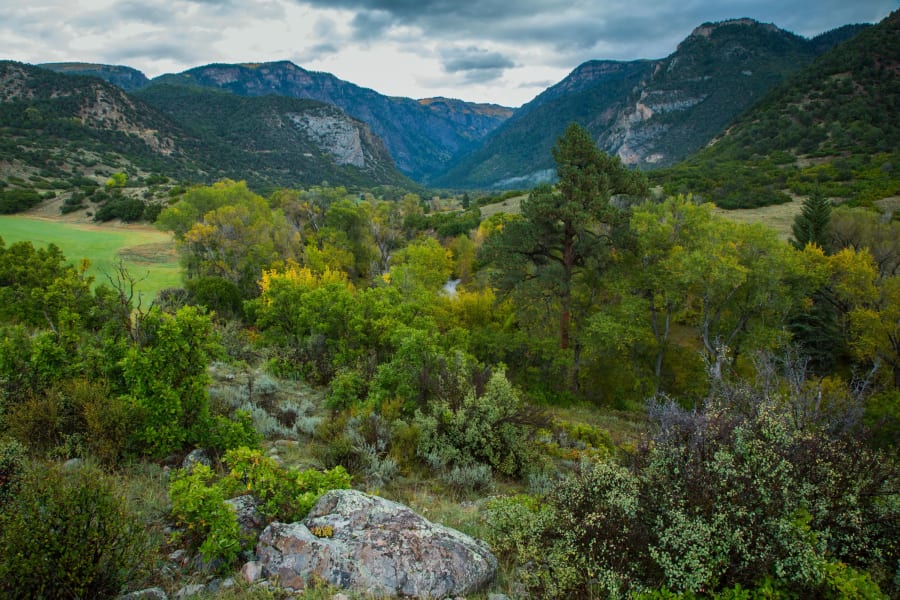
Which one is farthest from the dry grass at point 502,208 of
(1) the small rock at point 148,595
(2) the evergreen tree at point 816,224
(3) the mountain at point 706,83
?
(3) the mountain at point 706,83

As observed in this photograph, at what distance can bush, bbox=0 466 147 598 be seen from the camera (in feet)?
10.1

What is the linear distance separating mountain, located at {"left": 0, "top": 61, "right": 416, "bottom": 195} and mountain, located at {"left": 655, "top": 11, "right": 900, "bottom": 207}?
82143 millimetres

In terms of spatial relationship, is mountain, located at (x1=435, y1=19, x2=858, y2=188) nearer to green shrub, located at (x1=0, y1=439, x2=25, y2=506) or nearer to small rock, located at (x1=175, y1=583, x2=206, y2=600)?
green shrub, located at (x1=0, y1=439, x2=25, y2=506)

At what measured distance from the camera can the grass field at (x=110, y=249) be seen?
2492 cm

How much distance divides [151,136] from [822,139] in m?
124

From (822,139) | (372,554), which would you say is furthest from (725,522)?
(822,139)

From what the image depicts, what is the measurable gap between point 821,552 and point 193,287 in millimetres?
23388

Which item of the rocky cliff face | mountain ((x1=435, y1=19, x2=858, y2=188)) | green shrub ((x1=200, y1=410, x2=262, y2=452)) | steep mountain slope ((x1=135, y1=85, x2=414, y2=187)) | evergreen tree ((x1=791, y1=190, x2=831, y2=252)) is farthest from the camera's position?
mountain ((x1=435, y1=19, x2=858, y2=188))

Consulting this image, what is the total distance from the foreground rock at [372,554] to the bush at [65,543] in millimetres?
1096

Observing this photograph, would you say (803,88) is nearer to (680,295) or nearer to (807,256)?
(807,256)

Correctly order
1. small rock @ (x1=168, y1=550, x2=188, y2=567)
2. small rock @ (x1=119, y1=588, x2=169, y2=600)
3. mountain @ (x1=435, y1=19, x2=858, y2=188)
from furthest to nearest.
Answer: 1. mountain @ (x1=435, y1=19, x2=858, y2=188)
2. small rock @ (x1=168, y1=550, x2=188, y2=567)
3. small rock @ (x1=119, y1=588, x2=169, y2=600)

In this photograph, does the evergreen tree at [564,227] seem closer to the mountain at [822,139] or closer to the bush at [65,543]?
the bush at [65,543]

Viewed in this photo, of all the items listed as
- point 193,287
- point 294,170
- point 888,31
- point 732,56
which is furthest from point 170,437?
point 732,56

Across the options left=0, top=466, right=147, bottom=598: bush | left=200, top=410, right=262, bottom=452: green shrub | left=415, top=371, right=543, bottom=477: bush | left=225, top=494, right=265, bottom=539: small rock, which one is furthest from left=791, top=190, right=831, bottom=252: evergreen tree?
left=0, top=466, right=147, bottom=598: bush
